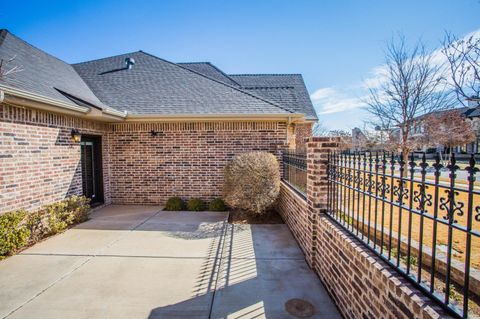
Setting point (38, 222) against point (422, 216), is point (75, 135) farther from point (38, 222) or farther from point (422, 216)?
point (422, 216)

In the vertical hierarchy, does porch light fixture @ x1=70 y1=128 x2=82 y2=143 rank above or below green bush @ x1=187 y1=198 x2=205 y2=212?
above

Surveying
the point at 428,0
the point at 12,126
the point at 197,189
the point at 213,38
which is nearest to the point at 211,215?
the point at 197,189

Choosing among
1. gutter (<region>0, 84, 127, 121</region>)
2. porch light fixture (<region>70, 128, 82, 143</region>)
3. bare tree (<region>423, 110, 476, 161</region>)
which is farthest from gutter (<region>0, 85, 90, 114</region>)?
bare tree (<region>423, 110, 476, 161</region>)

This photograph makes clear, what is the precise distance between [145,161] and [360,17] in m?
7.39

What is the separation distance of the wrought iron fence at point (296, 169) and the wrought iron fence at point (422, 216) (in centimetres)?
151

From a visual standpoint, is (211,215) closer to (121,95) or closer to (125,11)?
(121,95)

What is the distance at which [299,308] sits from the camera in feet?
9.85

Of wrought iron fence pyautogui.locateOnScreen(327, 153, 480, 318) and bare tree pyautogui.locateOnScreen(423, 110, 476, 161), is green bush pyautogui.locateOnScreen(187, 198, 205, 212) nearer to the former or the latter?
wrought iron fence pyautogui.locateOnScreen(327, 153, 480, 318)

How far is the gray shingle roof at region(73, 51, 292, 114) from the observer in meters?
7.93

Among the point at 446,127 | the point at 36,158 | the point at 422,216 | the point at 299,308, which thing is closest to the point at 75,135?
the point at 36,158

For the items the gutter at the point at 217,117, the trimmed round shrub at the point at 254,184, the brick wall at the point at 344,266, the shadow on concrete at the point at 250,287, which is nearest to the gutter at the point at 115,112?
the gutter at the point at 217,117

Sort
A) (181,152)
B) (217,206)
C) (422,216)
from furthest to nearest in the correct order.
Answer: (181,152)
(217,206)
(422,216)

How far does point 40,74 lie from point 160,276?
6492 millimetres

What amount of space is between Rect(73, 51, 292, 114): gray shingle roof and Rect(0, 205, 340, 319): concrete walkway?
3839 millimetres
